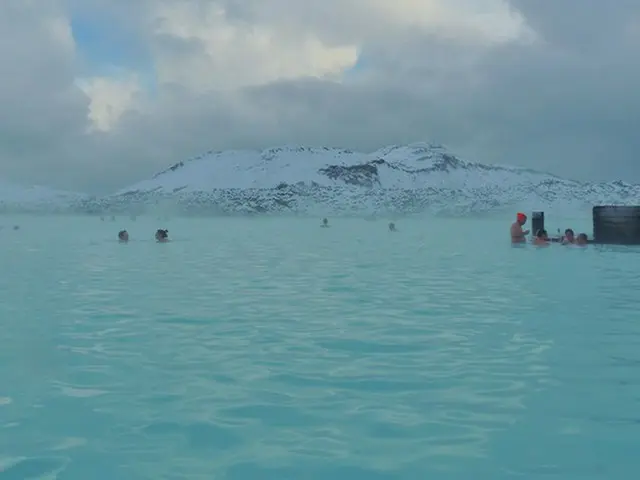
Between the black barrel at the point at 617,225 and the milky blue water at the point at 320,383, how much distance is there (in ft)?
60.3

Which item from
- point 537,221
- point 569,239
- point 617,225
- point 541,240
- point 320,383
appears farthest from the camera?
point 537,221

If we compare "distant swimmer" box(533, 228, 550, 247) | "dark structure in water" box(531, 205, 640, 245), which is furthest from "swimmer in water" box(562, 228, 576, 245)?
"dark structure in water" box(531, 205, 640, 245)

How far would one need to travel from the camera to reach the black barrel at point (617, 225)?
3547cm

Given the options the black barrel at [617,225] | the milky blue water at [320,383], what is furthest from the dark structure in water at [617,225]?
the milky blue water at [320,383]

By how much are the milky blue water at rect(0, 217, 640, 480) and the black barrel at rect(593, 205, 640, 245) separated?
18.4 meters

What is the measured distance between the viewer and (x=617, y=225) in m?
36.0

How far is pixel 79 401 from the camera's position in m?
8.14

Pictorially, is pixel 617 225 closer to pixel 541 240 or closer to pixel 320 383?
pixel 541 240

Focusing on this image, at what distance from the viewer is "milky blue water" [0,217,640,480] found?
6324 millimetres

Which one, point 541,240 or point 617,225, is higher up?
point 617,225

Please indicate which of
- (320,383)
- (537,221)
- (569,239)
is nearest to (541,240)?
(569,239)

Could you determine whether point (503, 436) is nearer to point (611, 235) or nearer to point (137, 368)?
point (137, 368)

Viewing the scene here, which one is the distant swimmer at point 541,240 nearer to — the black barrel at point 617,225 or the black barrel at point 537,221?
the black barrel at point 617,225

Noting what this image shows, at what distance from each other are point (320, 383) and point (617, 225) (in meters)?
30.5
